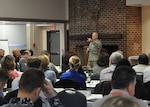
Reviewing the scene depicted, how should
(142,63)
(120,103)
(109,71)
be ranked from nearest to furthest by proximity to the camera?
(120,103) → (109,71) → (142,63)

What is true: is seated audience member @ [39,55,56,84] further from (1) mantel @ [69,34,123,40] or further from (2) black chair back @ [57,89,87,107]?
(1) mantel @ [69,34,123,40]

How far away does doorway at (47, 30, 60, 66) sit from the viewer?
54.1 feet

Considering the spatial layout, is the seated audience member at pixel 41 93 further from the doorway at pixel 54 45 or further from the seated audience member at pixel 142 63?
the doorway at pixel 54 45

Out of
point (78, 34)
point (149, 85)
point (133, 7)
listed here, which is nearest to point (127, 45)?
point (133, 7)

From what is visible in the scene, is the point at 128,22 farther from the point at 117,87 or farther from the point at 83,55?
the point at 117,87

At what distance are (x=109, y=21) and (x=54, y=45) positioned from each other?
4.19m

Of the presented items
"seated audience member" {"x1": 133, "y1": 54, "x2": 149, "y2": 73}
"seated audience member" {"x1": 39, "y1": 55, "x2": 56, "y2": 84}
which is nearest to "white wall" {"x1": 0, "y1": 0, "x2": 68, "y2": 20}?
"seated audience member" {"x1": 39, "y1": 55, "x2": 56, "y2": 84}

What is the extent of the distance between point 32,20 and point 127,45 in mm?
3645

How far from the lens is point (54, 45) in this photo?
1678cm

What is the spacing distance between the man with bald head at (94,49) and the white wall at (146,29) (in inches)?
67.7

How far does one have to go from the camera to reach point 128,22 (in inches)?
505

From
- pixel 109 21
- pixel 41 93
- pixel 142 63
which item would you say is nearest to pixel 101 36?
pixel 109 21

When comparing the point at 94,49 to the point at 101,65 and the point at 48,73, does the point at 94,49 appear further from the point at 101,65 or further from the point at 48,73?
the point at 48,73

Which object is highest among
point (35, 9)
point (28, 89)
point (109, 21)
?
point (35, 9)
